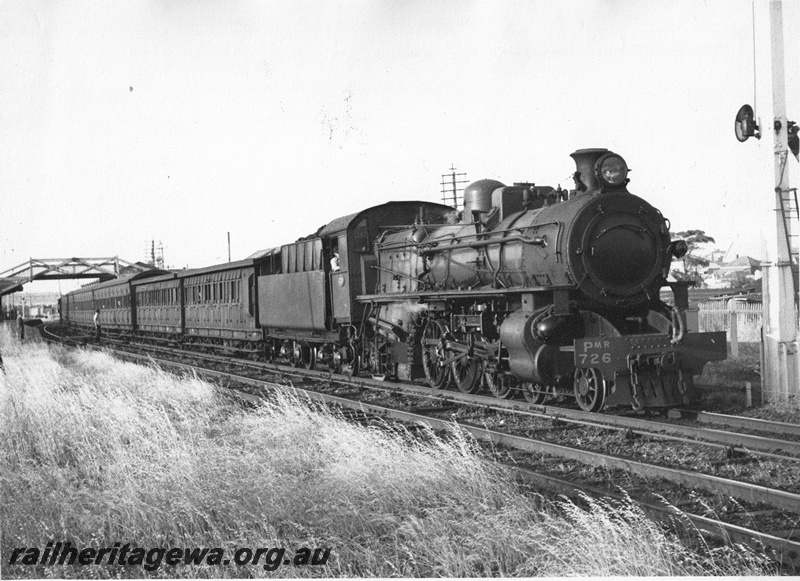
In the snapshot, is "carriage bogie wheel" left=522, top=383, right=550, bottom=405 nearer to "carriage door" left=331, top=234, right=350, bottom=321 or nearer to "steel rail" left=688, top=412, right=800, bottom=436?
"steel rail" left=688, top=412, right=800, bottom=436

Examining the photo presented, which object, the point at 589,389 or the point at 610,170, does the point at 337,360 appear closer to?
the point at 589,389

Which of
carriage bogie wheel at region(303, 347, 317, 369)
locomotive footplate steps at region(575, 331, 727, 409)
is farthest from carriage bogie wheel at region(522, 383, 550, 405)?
carriage bogie wheel at region(303, 347, 317, 369)

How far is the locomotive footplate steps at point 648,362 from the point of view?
998cm

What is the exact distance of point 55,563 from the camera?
17.3ft

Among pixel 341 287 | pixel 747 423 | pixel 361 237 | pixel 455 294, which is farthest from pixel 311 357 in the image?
pixel 747 423

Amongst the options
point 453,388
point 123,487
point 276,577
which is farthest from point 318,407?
→ point 276,577

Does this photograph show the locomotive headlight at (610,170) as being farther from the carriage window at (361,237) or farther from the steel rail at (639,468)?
the carriage window at (361,237)

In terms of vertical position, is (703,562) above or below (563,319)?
below

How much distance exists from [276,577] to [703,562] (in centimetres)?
273

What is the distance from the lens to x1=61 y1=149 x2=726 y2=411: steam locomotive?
10.4m

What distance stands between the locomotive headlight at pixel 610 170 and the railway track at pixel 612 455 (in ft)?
10.8

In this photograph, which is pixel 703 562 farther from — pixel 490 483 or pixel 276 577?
pixel 276 577

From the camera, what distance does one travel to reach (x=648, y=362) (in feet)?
33.4

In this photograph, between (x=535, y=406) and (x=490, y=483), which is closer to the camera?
(x=490, y=483)
